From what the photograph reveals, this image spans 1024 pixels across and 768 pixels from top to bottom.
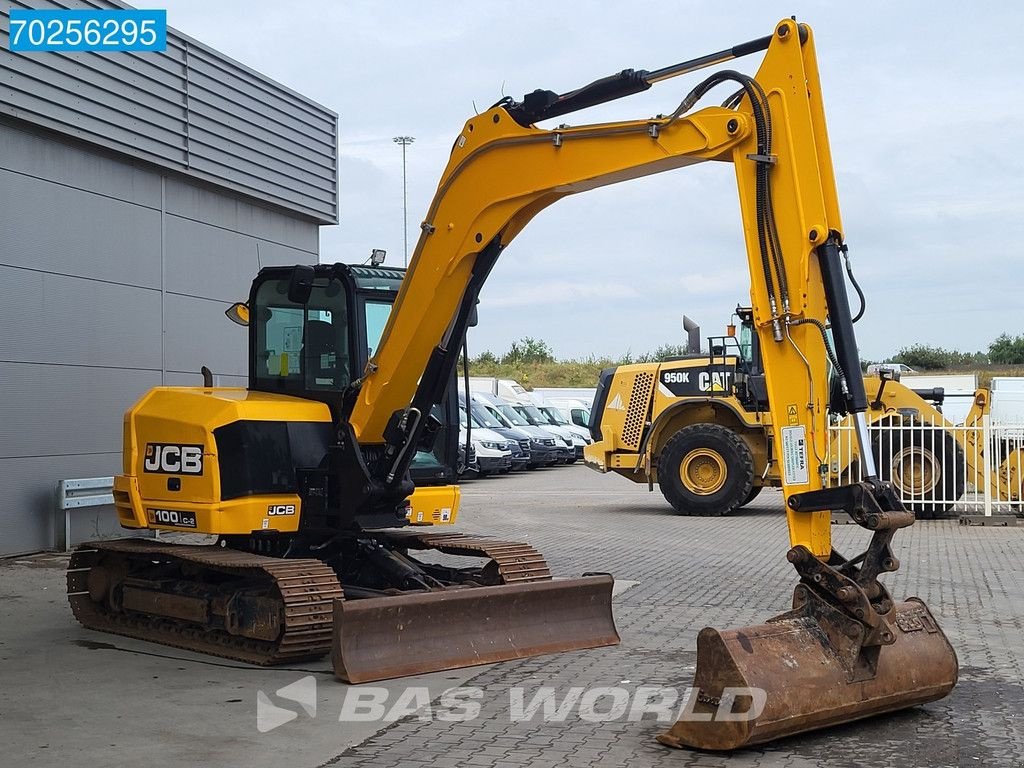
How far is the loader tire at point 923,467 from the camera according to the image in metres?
18.9

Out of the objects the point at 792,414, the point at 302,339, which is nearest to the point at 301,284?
the point at 302,339

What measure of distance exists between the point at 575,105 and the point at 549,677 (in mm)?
3741

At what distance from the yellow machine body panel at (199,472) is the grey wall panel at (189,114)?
5159 mm

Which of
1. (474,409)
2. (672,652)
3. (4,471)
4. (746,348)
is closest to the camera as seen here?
→ (672,652)

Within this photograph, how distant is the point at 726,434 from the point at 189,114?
9.48 m

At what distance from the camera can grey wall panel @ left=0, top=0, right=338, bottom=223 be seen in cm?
1378

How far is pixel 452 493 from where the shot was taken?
33.3 feet

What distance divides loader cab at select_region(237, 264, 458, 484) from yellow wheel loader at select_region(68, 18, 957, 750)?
25mm

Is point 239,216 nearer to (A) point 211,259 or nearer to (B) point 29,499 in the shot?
(A) point 211,259

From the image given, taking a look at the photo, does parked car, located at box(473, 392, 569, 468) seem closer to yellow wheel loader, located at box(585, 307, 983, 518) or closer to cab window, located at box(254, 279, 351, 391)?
yellow wheel loader, located at box(585, 307, 983, 518)

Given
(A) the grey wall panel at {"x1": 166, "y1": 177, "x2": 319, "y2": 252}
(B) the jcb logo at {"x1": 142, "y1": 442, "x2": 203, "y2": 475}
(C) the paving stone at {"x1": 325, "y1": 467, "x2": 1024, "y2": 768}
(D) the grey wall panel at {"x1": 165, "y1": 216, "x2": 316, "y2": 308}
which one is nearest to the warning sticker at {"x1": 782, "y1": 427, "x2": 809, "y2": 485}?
(C) the paving stone at {"x1": 325, "y1": 467, "x2": 1024, "y2": 768}

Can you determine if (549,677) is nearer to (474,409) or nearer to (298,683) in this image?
(298,683)

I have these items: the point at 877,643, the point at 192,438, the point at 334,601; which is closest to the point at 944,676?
the point at 877,643

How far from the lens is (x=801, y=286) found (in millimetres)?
7117
